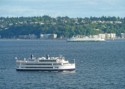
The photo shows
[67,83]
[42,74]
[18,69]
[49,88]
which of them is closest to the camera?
[49,88]

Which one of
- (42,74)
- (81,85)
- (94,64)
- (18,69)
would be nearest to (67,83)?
(81,85)

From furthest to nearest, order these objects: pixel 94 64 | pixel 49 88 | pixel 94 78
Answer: pixel 94 64 < pixel 94 78 < pixel 49 88

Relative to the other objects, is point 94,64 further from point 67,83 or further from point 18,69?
point 67,83

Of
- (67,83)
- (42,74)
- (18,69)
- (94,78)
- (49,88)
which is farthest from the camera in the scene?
(18,69)

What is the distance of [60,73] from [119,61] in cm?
2813

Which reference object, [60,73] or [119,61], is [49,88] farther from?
[119,61]

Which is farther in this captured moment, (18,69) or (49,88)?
(18,69)

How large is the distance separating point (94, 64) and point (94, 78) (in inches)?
1104

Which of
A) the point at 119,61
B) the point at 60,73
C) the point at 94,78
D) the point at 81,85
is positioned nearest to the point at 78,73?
the point at 60,73

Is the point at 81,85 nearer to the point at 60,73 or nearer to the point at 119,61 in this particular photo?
the point at 60,73

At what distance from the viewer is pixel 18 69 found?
107188mm

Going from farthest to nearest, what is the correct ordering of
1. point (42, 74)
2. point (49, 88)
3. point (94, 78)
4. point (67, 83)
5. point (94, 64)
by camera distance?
point (94, 64) → point (42, 74) → point (94, 78) → point (67, 83) → point (49, 88)

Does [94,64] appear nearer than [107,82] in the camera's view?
No

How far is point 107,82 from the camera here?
88.1 meters
